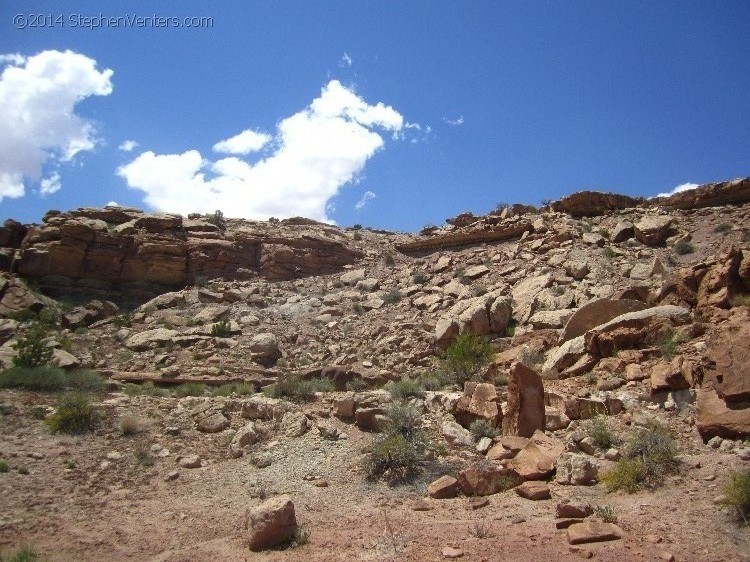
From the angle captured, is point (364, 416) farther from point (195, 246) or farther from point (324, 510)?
point (195, 246)

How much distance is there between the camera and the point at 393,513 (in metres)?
7.58

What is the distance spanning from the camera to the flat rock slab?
18.6 feet

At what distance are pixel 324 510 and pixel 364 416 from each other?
11.4 feet

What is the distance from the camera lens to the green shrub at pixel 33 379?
Answer: 45.3 ft

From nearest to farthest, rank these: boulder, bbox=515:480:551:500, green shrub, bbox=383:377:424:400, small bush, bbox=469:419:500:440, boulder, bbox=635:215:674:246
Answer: boulder, bbox=515:480:551:500 → small bush, bbox=469:419:500:440 → green shrub, bbox=383:377:424:400 → boulder, bbox=635:215:674:246

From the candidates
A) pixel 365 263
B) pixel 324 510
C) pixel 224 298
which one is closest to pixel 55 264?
pixel 224 298

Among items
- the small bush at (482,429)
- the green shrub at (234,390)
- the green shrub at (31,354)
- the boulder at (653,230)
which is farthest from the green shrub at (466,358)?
the green shrub at (31,354)

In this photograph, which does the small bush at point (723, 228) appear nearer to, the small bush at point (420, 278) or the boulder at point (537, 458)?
the small bush at point (420, 278)

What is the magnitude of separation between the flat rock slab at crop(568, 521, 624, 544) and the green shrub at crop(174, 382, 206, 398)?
38.2 feet

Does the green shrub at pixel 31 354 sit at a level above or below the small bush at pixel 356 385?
above

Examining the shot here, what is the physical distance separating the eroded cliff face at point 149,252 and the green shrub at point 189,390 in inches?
502

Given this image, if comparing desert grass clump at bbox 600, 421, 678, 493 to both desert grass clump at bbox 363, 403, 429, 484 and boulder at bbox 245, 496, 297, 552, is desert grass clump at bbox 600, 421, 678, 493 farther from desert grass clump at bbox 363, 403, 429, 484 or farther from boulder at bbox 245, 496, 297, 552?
boulder at bbox 245, 496, 297, 552

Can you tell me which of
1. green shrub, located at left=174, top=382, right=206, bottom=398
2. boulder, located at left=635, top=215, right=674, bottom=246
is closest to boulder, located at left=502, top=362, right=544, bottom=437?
green shrub, located at left=174, top=382, right=206, bottom=398

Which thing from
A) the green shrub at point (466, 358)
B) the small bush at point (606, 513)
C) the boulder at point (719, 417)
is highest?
the green shrub at point (466, 358)
